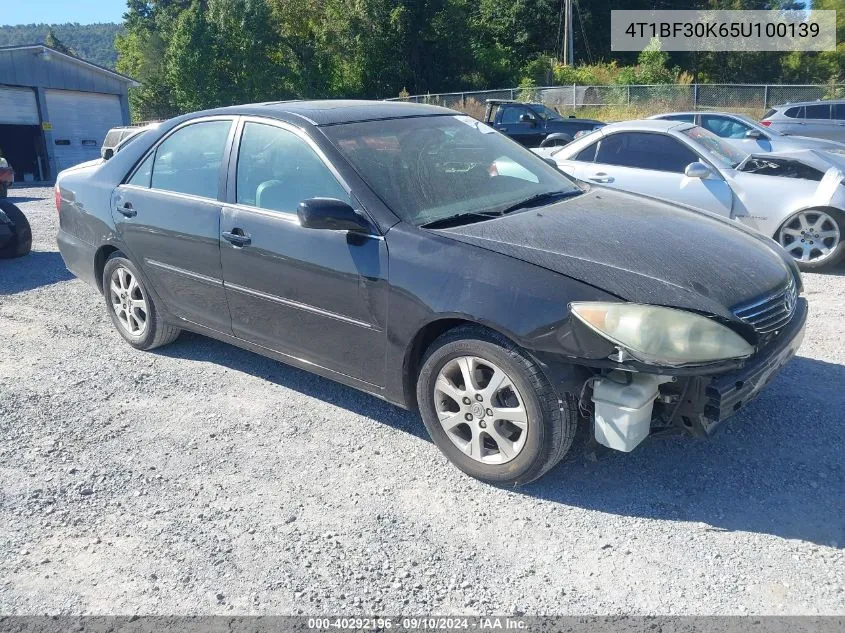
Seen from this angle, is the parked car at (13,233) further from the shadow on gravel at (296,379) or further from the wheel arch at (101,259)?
the shadow on gravel at (296,379)

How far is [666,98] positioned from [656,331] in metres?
26.6

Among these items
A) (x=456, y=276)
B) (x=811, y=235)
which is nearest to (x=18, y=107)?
(x=811, y=235)

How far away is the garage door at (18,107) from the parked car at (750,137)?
882 inches

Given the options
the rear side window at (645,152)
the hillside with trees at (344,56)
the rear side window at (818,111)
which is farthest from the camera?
the hillside with trees at (344,56)

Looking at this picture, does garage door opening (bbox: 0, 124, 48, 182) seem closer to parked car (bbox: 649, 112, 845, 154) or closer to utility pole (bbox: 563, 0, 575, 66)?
parked car (bbox: 649, 112, 845, 154)

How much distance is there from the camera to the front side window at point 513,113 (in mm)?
18750

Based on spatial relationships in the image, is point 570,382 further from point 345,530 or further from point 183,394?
point 183,394

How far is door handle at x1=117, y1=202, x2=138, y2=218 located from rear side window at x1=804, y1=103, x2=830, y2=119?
17193mm

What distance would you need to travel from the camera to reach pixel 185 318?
4617 millimetres

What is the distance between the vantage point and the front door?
11.5 ft

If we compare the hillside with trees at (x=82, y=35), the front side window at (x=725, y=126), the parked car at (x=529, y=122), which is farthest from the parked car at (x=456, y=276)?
the hillside with trees at (x=82, y=35)

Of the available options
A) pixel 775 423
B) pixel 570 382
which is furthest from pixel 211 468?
pixel 775 423

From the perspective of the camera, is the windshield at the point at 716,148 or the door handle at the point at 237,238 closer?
the door handle at the point at 237,238

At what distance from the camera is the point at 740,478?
3285 mm
